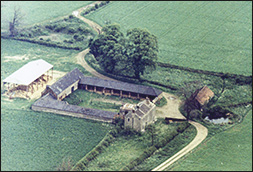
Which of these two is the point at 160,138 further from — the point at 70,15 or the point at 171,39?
the point at 70,15

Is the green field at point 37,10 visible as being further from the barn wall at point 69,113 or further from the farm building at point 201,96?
the farm building at point 201,96

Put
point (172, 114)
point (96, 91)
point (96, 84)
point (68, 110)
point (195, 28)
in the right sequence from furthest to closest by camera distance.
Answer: point (195, 28)
point (96, 91)
point (96, 84)
point (172, 114)
point (68, 110)

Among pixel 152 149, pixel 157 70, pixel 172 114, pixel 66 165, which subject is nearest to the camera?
pixel 66 165

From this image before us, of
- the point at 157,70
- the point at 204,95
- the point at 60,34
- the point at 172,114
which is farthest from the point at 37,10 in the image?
the point at 204,95

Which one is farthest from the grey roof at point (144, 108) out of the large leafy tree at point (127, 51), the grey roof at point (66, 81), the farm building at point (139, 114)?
the grey roof at point (66, 81)

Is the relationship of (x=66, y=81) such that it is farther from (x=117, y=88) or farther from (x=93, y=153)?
(x=93, y=153)

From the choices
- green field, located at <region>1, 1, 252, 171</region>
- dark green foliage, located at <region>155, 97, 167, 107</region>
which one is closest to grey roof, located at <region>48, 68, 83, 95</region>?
green field, located at <region>1, 1, 252, 171</region>
